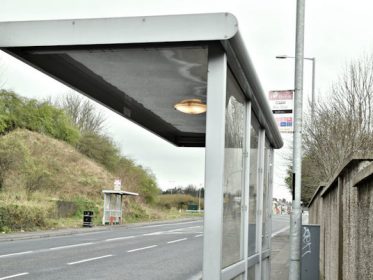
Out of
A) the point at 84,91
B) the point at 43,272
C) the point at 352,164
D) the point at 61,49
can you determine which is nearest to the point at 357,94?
the point at 43,272

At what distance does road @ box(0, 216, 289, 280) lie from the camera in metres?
14.0

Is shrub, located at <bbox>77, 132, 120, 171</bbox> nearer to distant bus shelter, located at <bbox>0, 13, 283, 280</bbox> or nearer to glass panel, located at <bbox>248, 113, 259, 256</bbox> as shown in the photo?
glass panel, located at <bbox>248, 113, 259, 256</bbox>

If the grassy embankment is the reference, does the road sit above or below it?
below

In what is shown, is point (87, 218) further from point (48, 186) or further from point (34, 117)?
point (34, 117)

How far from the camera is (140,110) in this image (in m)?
6.45

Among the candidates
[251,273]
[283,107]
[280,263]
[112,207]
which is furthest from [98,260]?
[112,207]

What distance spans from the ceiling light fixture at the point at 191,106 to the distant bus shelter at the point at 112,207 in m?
32.3

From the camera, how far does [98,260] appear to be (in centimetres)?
1717

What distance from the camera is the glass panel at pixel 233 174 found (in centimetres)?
428

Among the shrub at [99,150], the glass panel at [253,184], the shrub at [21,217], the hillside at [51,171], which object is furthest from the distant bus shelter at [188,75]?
the shrub at [99,150]

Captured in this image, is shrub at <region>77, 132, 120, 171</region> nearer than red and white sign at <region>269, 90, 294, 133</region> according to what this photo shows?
No

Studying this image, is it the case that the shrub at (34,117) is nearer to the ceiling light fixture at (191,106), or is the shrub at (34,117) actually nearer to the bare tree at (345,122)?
the bare tree at (345,122)

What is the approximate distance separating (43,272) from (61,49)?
1122cm

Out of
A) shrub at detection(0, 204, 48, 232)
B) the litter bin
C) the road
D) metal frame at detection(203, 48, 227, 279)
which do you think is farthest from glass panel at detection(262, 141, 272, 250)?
the litter bin
